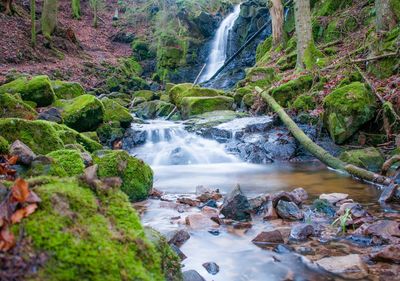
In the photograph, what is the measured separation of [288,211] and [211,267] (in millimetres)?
1609

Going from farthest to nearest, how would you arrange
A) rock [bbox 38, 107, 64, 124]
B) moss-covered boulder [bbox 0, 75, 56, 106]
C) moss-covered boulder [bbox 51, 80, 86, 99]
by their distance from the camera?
1. moss-covered boulder [bbox 51, 80, 86, 99]
2. moss-covered boulder [bbox 0, 75, 56, 106]
3. rock [bbox 38, 107, 64, 124]

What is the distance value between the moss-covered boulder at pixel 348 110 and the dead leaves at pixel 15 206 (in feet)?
24.6

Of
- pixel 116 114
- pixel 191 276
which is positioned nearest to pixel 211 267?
pixel 191 276

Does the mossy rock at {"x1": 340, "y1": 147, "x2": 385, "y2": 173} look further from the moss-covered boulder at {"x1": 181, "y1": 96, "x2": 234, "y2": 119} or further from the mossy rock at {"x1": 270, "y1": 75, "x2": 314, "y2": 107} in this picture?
the moss-covered boulder at {"x1": 181, "y1": 96, "x2": 234, "y2": 119}

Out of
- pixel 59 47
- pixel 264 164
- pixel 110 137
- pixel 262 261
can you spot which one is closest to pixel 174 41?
pixel 59 47

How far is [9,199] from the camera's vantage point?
1.57 meters

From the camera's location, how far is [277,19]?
697 inches

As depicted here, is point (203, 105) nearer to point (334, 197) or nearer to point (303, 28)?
point (303, 28)

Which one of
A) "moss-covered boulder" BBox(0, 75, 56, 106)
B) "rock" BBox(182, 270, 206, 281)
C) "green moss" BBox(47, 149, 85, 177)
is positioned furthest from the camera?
"moss-covered boulder" BBox(0, 75, 56, 106)

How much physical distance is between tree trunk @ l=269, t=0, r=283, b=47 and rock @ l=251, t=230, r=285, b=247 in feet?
51.1

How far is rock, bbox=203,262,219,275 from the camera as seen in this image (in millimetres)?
3040

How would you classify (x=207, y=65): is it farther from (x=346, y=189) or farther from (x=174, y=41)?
(x=346, y=189)

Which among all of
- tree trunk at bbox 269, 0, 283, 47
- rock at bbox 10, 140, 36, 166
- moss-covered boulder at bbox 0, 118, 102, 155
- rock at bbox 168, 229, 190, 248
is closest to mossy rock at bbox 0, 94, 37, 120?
moss-covered boulder at bbox 0, 118, 102, 155

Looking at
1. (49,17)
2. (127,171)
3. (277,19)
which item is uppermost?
(49,17)
